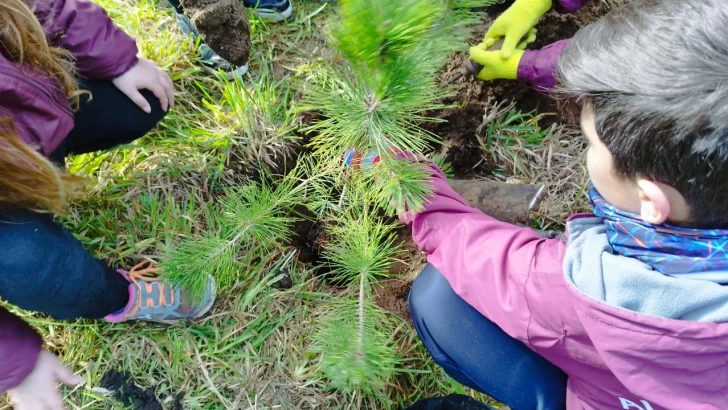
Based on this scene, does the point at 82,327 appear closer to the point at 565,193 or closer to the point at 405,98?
the point at 405,98

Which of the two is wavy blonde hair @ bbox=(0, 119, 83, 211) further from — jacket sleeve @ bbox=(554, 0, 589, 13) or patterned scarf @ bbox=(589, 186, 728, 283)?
jacket sleeve @ bbox=(554, 0, 589, 13)

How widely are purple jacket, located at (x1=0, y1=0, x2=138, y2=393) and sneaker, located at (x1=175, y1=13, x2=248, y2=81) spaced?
29 centimetres

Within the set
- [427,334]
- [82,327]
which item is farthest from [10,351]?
[427,334]

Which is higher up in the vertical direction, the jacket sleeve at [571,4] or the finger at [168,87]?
the jacket sleeve at [571,4]

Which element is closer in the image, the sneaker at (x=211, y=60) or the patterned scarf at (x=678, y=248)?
the patterned scarf at (x=678, y=248)

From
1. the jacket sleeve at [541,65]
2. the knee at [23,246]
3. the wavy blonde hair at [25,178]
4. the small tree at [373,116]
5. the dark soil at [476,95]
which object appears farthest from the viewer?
the dark soil at [476,95]

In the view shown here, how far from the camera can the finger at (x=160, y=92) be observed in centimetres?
135

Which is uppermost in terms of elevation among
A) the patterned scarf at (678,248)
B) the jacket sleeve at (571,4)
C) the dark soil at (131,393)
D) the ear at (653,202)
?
the jacket sleeve at (571,4)

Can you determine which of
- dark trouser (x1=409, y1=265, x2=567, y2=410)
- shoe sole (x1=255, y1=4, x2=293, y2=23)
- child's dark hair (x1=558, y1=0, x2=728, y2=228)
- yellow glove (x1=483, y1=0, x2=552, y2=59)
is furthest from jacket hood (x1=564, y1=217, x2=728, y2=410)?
shoe sole (x1=255, y1=4, x2=293, y2=23)

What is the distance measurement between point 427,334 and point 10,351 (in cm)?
91

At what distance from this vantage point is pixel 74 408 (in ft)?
4.30

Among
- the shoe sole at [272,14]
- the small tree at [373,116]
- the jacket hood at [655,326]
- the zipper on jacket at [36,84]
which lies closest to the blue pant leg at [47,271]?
the zipper on jacket at [36,84]

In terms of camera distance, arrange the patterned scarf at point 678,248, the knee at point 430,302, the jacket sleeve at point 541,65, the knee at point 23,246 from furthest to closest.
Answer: the jacket sleeve at point 541,65
the knee at point 430,302
the knee at point 23,246
the patterned scarf at point 678,248

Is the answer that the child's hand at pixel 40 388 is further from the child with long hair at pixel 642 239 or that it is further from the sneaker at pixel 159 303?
the child with long hair at pixel 642 239
